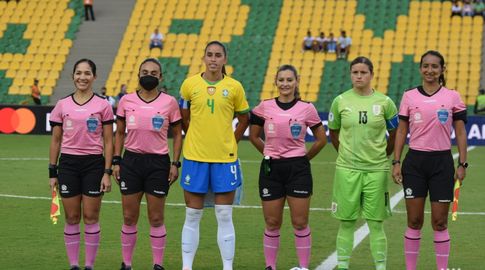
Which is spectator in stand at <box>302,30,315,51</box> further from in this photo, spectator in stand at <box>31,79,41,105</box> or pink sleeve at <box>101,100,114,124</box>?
pink sleeve at <box>101,100,114,124</box>

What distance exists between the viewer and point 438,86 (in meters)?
10.1

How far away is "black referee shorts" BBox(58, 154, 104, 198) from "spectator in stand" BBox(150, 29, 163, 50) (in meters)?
30.2

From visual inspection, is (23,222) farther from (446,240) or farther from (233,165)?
(446,240)

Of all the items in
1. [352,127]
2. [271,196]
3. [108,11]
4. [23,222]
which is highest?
[108,11]

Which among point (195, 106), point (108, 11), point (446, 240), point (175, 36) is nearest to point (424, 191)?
point (446, 240)

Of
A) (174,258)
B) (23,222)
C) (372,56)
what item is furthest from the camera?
(372,56)

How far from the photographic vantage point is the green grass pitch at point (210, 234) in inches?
443

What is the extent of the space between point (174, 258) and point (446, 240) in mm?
3035

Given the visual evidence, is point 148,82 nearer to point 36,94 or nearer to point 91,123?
point 91,123

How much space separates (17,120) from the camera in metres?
31.2

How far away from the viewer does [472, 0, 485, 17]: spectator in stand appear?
40.3 meters

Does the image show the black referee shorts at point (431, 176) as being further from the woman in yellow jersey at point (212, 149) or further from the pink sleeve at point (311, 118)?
the woman in yellow jersey at point (212, 149)

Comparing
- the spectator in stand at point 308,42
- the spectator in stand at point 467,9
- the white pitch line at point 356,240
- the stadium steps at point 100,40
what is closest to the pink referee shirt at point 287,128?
the white pitch line at point 356,240

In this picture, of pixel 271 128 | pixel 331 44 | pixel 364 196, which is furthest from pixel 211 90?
pixel 331 44
